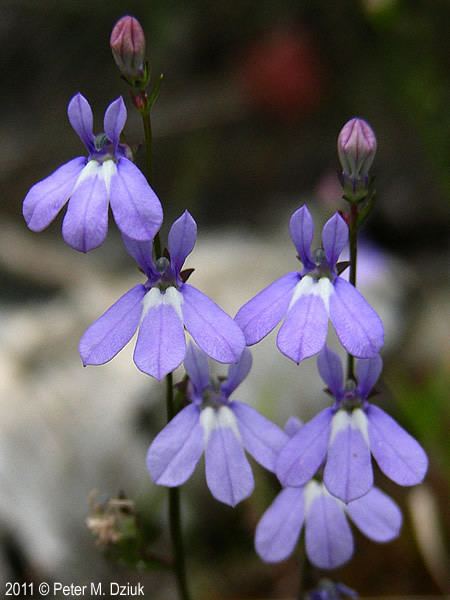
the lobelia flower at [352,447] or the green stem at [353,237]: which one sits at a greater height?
the green stem at [353,237]

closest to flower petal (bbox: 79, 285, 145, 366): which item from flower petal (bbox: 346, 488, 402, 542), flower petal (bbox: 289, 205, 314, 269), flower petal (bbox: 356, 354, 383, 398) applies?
flower petal (bbox: 289, 205, 314, 269)

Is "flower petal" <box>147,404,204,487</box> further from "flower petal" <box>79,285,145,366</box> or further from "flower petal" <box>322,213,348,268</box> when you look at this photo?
"flower petal" <box>322,213,348,268</box>

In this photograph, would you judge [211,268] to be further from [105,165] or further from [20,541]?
[105,165]

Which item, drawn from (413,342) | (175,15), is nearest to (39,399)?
(413,342)

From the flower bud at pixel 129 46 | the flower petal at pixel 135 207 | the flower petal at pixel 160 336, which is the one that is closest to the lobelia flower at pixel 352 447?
the flower petal at pixel 160 336

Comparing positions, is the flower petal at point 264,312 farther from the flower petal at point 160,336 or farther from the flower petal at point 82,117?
the flower petal at point 82,117
